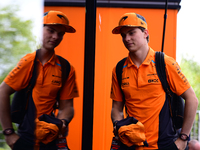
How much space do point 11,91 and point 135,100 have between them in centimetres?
87

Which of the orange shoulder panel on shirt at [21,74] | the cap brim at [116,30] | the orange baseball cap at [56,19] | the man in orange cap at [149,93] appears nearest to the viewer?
the orange shoulder panel on shirt at [21,74]

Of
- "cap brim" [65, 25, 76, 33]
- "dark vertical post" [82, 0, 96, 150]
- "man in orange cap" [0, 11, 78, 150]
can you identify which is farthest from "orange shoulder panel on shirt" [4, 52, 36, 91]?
"dark vertical post" [82, 0, 96, 150]

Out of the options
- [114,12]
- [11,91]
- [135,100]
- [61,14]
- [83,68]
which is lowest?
[135,100]

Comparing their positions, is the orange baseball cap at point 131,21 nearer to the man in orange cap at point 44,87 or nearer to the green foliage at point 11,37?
the man in orange cap at point 44,87

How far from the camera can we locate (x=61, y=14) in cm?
133

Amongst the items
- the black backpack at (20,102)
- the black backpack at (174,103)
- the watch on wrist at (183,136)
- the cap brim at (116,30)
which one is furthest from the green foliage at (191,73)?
the black backpack at (20,102)

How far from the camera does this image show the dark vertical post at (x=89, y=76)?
5.29ft

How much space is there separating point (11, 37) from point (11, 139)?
482 mm

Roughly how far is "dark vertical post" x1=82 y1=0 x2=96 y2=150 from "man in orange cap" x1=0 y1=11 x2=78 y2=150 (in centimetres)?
16

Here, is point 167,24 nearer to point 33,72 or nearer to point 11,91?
point 33,72

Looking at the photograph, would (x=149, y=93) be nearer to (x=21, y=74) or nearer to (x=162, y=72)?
(x=162, y=72)

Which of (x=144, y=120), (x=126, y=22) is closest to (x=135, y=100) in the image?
(x=144, y=120)

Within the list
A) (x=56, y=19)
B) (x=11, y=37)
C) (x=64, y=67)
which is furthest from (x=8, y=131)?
(x=56, y=19)

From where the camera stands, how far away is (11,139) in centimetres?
Answer: 100
